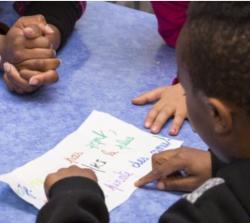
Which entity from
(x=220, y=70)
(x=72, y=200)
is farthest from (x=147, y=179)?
(x=220, y=70)

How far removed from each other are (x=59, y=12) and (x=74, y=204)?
26.8 inches

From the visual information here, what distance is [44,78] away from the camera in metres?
1.08

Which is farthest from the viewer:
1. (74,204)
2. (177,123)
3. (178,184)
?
(177,123)

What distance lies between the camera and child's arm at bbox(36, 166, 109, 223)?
27.5 inches

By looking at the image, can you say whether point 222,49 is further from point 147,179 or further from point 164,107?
point 164,107

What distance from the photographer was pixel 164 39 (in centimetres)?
131

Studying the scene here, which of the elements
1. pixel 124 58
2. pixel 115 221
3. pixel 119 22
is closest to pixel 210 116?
pixel 115 221

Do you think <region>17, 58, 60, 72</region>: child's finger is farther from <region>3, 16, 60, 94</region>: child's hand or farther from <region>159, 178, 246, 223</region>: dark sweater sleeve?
<region>159, 178, 246, 223</region>: dark sweater sleeve

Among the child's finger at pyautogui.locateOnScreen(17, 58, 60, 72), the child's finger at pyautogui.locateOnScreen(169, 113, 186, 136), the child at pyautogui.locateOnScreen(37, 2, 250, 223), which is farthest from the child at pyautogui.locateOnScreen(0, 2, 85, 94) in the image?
the child at pyautogui.locateOnScreen(37, 2, 250, 223)

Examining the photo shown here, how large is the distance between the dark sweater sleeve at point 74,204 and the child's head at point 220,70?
0.17 metres

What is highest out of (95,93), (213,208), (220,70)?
(220,70)

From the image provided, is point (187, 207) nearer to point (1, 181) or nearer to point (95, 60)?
point (1, 181)

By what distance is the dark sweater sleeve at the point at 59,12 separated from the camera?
1266 mm

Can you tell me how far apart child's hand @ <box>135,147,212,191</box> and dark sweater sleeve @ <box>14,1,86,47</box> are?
498 millimetres
